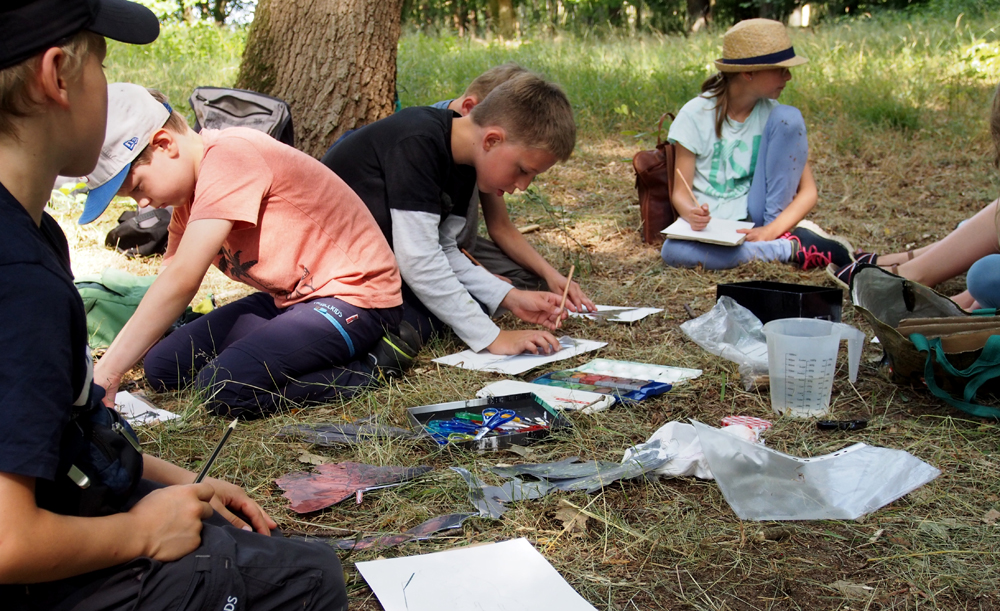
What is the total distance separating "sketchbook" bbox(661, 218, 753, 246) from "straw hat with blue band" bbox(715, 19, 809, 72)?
734mm

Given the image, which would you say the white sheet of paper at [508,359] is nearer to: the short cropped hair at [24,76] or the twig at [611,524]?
the twig at [611,524]

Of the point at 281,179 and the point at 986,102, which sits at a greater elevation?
the point at 281,179

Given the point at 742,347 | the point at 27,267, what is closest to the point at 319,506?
the point at 27,267

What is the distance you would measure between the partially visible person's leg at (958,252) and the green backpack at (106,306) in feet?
10.1

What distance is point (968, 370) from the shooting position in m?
2.12

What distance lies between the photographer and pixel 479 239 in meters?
3.56

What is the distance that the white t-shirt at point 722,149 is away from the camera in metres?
3.94

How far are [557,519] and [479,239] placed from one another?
1977mm

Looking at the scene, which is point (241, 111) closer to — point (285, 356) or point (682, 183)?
point (285, 356)

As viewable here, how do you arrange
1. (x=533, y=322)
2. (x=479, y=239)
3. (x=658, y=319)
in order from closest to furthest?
(x=533, y=322)
(x=658, y=319)
(x=479, y=239)

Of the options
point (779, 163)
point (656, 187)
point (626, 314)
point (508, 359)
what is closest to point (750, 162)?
point (779, 163)

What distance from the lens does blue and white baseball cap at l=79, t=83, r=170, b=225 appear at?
6.53 feet

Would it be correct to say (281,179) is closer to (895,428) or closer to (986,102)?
(895,428)

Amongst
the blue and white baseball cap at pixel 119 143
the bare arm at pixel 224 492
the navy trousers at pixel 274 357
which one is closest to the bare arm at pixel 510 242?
the navy trousers at pixel 274 357
